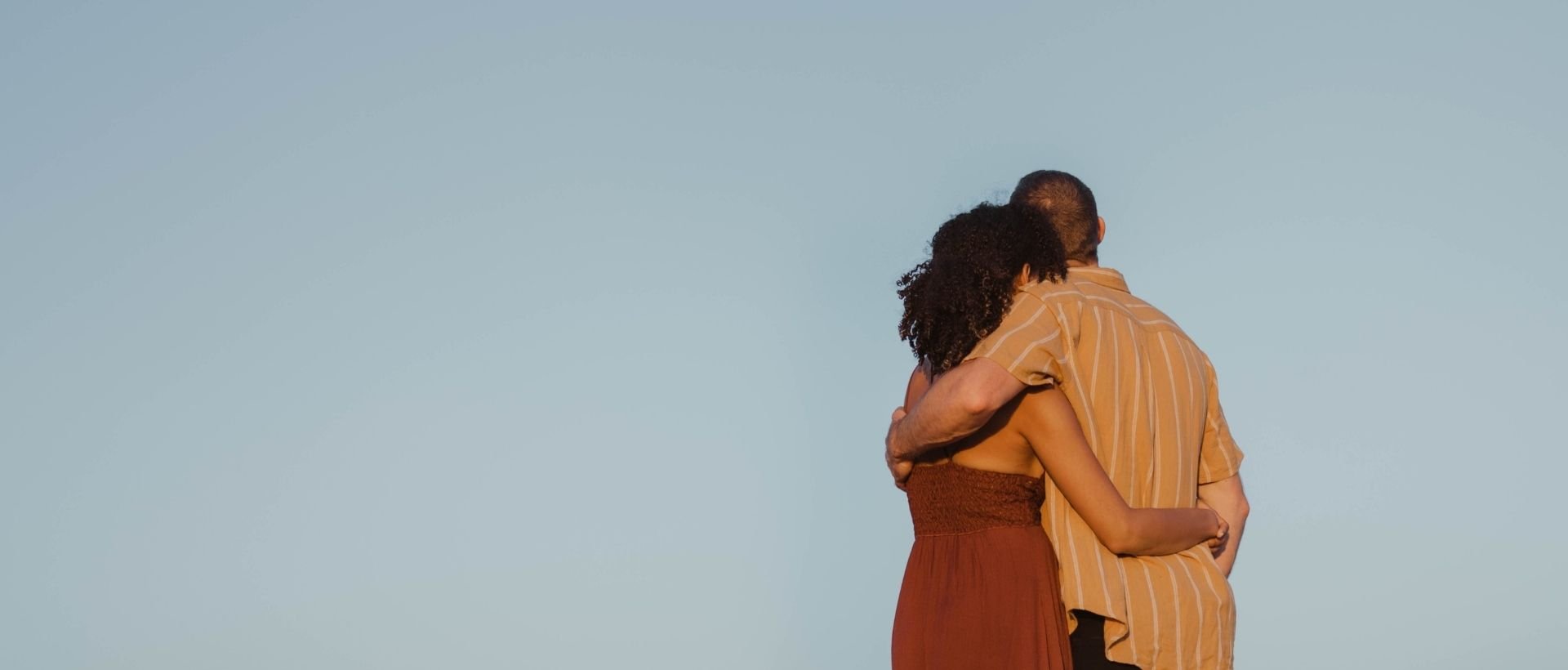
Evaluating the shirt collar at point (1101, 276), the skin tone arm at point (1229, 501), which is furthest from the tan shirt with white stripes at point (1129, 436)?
the skin tone arm at point (1229, 501)

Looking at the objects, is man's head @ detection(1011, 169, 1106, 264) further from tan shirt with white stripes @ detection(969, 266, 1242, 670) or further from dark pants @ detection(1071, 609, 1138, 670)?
dark pants @ detection(1071, 609, 1138, 670)

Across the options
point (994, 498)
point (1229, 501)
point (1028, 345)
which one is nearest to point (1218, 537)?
point (1229, 501)

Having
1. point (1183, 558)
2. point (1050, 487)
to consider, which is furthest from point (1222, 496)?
point (1050, 487)

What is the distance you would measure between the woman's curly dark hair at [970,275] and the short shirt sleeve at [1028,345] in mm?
42

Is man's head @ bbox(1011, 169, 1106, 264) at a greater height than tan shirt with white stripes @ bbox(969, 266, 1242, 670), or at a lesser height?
greater

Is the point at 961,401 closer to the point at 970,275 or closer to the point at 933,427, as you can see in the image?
the point at 933,427

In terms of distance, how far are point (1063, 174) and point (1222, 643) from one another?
3.73 feet

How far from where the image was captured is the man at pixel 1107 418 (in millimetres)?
3596

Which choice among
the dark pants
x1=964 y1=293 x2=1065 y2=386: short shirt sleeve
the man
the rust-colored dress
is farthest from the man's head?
the dark pants

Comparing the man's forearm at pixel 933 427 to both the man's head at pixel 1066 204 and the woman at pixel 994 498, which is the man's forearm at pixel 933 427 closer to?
the woman at pixel 994 498

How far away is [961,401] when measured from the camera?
3.53 metres

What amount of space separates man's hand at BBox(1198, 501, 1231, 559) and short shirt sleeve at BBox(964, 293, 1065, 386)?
24.1 inches

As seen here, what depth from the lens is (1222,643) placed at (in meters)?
3.90

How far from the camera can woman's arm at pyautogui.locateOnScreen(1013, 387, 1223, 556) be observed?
3.65m
